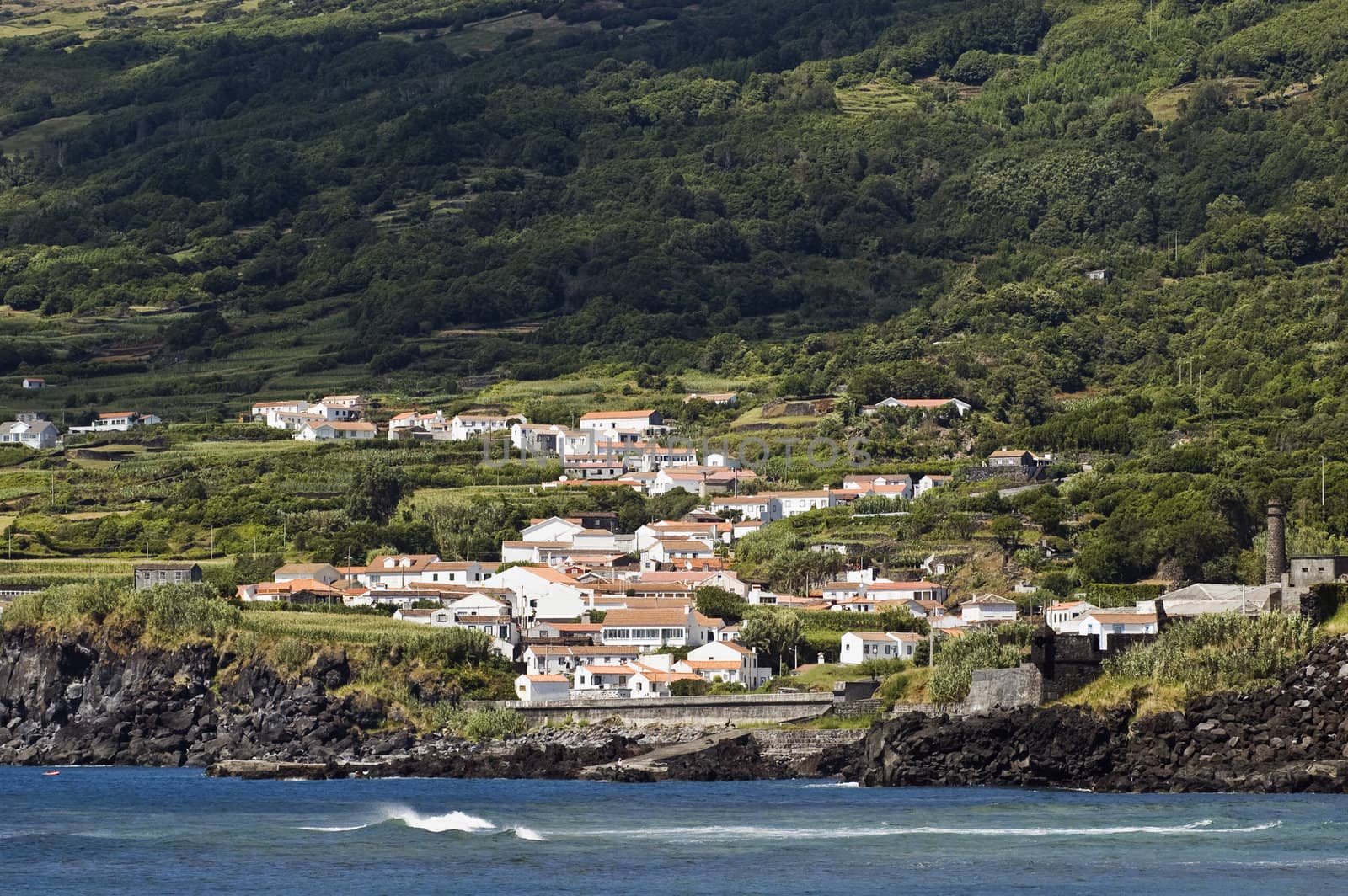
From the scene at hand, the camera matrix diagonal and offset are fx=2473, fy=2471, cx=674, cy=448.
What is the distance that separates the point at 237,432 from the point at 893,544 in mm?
52734

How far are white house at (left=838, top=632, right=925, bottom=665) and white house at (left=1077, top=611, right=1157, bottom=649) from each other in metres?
6.94

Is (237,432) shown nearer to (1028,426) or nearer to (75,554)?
(75,554)

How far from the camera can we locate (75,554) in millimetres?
112438

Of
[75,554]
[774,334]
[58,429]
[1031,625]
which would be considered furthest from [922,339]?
[1031,625]

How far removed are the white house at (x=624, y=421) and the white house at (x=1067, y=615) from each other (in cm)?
5298

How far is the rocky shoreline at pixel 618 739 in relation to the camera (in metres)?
59.3

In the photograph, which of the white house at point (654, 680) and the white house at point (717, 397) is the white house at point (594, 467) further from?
the white house at point (654, 680)

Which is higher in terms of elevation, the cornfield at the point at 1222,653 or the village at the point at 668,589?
the village at the point at 668,589

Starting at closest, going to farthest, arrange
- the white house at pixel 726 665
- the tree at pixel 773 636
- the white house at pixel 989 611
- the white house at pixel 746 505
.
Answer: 1. the white house at pixel 726 665
2. the tree at pixel 773 636
3. the white house at pixel 989 611
4. the white house at pixel 746 505

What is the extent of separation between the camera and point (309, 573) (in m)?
104

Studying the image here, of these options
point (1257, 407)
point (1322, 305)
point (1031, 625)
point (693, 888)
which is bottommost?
point (693, 888)

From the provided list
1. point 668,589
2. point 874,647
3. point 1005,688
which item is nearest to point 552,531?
point 668,589

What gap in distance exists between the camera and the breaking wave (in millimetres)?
56888

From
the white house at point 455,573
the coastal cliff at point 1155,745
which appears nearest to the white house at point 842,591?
the white house at point 455,573
